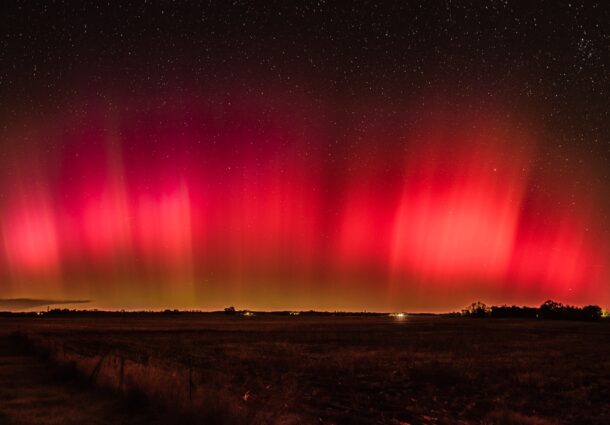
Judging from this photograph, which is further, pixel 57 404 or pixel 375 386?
pixel 375 386

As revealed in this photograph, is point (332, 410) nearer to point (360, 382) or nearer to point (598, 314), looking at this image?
point (360, 382)

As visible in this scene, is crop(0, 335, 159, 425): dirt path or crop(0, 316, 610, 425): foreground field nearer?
crop(0, 335, 159, 425): dirt path

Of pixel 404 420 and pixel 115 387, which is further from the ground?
pixel 115 387

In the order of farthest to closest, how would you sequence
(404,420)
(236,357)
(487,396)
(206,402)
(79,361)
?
(236,357) → (79,361) → (487,396) → (404,420) → (206,402)

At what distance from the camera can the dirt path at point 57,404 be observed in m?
12.7

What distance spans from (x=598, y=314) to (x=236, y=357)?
640 feet

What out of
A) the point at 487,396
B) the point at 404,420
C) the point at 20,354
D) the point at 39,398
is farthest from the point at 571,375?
the point at 20,354

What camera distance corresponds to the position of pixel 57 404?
591 inches

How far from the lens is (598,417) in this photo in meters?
16.7

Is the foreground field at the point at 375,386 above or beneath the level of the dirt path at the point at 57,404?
beneath

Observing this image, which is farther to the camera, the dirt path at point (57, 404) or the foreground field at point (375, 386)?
the foreground field at point (375, 386)

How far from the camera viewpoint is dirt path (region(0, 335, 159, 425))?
1272 cm

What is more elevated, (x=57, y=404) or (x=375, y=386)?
(x=57, y=404)

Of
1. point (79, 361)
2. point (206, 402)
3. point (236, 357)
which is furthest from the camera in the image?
point (236, 357)
